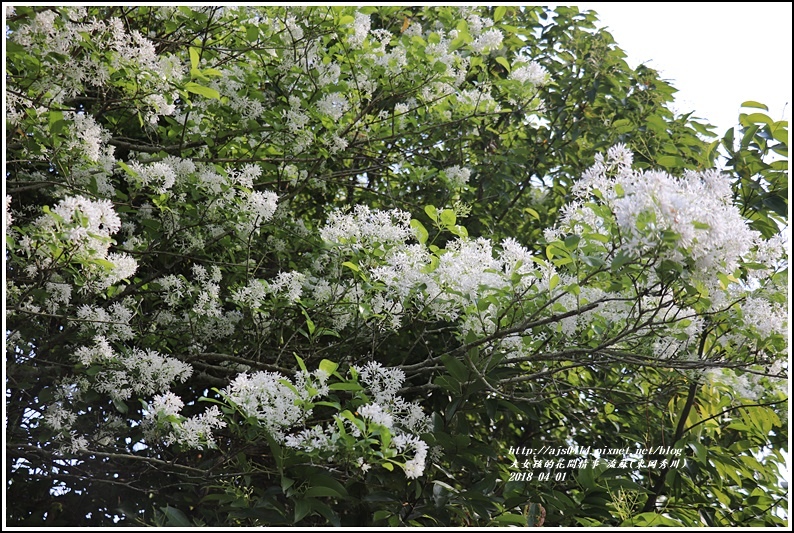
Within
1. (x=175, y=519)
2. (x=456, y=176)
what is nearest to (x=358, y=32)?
(x=456, y=176)

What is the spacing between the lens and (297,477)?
246 centimetres

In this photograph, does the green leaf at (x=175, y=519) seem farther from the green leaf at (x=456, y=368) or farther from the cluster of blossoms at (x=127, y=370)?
the green leaf at (x=456, y=368)

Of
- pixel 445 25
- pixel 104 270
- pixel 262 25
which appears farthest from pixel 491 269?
pixel 445 25

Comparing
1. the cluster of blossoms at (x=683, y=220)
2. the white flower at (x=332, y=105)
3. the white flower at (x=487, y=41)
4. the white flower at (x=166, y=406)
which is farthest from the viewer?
the white flower at (x=487, y=41)

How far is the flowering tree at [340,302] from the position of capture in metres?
2.40

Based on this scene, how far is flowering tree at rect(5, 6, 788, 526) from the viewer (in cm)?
240

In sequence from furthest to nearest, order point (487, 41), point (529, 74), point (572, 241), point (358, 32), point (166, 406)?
point (529, 74), point (487, 41), point (358, 32), point (166, 406), point (572, 241)

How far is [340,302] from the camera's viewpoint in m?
3.03

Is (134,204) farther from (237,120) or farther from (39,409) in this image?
(39,409)

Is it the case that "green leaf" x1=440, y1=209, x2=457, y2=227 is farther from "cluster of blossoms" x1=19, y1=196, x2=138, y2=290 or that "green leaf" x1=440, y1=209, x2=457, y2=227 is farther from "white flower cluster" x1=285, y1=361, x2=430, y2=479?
"cluster of blossoms" x1=19, y1=196, x2=138, y2=290

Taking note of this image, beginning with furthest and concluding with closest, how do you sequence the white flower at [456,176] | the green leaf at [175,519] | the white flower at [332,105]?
the white flower at [456,176] < the white flower at [332,105] < the green leaf at [175,519]

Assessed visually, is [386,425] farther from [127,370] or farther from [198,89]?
[198,89]

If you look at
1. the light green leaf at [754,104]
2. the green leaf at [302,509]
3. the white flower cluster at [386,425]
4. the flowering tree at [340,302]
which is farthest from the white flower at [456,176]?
the green leaf at [302,509]

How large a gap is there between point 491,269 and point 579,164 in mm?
2106
